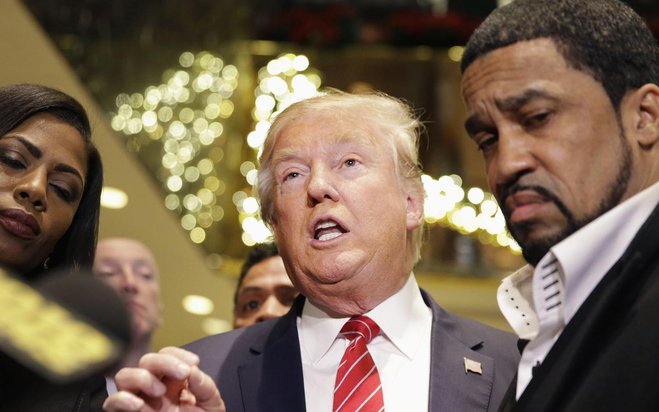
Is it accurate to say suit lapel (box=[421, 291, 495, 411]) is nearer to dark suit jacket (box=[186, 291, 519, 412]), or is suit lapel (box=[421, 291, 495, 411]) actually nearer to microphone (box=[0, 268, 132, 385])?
dark suit jacket (box=[186, 291, 519, 412])

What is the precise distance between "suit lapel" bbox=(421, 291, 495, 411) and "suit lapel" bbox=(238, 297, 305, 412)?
281 mm

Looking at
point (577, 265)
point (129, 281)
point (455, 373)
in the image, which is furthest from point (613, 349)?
Answer: point (129, 281)

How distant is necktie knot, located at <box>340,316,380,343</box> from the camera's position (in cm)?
198

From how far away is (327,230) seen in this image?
203cm

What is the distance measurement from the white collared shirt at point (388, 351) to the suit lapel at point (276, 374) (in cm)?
3

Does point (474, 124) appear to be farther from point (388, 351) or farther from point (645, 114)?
point (388, 351)

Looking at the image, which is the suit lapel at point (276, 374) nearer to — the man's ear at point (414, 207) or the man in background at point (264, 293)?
the man's ear at point (414, 207)

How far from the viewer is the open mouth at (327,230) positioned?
6.61 ft

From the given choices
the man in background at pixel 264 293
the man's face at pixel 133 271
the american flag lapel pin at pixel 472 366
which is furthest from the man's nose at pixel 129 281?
the american flag lapel pin at pixel 472 366

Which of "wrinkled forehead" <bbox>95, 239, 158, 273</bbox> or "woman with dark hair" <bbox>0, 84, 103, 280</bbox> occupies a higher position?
"woman with dark hair" <bbox>0, 84, 103, 280</bbox>

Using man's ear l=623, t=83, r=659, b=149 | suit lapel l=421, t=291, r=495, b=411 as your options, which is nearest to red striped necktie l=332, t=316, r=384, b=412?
suit lapel l=421, t=291, r=495, b=411

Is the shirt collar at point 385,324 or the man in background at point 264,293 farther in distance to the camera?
the man in background at point 264,293

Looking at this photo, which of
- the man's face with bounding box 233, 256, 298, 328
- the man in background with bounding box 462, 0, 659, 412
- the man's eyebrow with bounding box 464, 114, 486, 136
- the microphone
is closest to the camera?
the microphone

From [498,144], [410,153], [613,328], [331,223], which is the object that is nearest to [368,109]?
[410,153]
